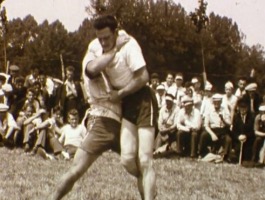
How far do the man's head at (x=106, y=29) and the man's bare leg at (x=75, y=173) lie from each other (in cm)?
111

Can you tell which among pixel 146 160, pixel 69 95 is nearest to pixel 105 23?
pixel 146 160

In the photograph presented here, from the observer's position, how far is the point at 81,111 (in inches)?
623

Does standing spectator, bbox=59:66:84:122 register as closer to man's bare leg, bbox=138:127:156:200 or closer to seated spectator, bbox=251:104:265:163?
seated spectator, bbox=251:104:265:163

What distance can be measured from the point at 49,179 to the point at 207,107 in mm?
5539

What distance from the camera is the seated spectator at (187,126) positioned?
13.6 metres

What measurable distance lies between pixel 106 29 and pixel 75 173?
1.42 m

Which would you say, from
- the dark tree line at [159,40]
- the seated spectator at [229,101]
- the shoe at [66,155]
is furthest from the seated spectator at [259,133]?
the dark tree line at [159,40]

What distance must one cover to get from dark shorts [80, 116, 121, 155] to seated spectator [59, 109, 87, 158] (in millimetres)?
6306

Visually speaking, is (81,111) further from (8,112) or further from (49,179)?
(49,179)

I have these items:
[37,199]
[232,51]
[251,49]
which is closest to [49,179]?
[37,199]

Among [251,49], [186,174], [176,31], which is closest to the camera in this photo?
[186,174]

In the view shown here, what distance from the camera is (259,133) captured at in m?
13.1

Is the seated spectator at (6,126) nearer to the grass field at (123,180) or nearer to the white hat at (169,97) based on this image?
the grass field at (123,180)

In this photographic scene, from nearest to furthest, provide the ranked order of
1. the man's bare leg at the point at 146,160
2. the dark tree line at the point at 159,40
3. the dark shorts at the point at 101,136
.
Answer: the man's bare leg at the point at 146,160, the dark shorts at the point at 101,136, the dark tree line at the point at 159,40
